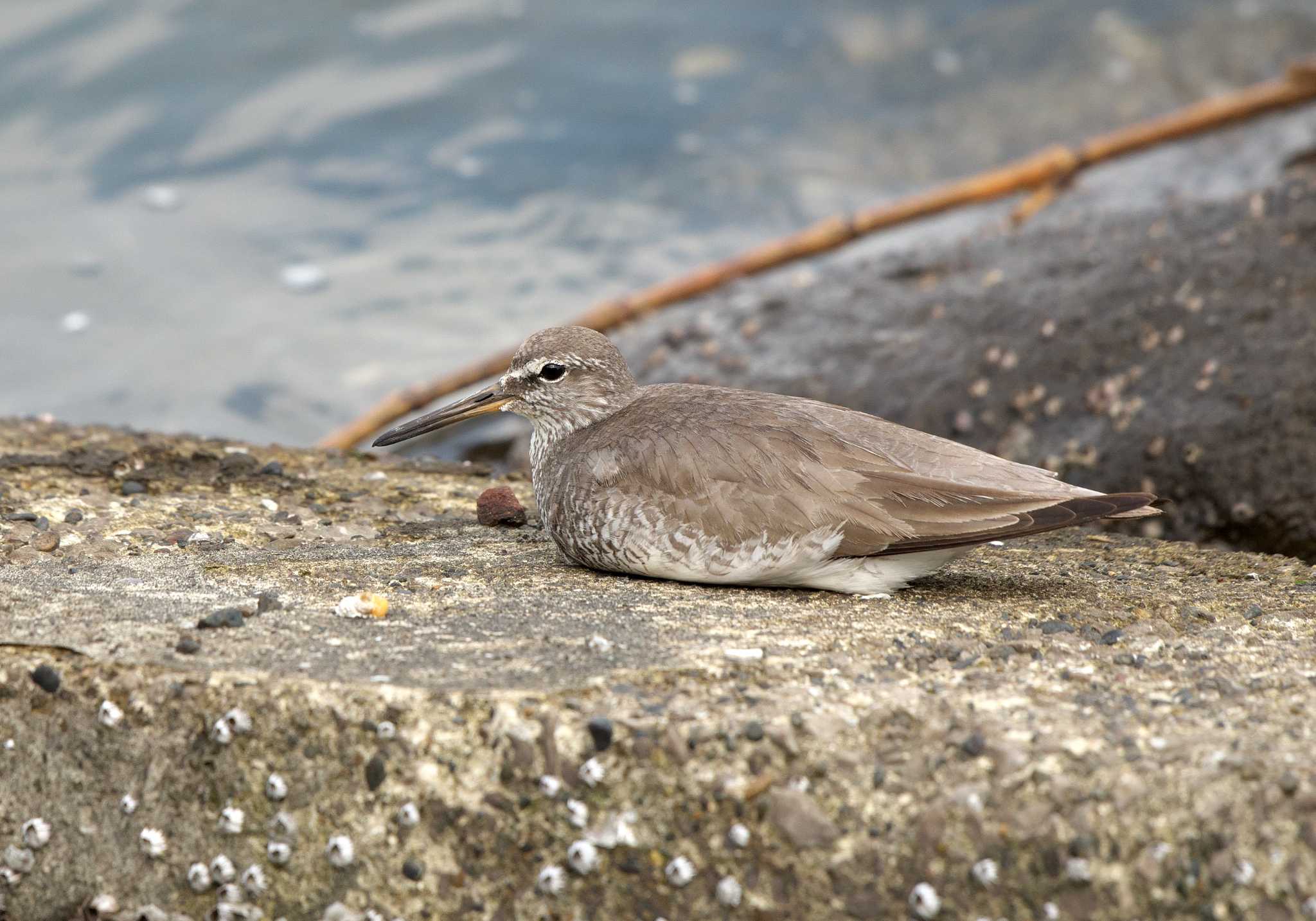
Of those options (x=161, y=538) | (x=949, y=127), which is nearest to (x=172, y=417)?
(x=161, y=538)

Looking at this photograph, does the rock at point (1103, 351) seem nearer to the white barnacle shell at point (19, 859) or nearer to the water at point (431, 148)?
the water at point (431, 148)

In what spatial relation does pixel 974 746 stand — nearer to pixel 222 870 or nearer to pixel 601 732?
pixel 601 732

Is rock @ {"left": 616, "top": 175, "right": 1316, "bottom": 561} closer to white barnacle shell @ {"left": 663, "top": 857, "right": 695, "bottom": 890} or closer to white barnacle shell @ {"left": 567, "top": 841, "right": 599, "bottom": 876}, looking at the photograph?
white barnacle shell @ {"left": 663, "top": 857, "right": 695, "bottom": 890}

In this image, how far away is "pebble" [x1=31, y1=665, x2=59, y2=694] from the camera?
3.69 metres

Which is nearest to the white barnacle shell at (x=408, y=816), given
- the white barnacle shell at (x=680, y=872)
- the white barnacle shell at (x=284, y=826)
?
the white barnacle shell at (x=284, y=826)

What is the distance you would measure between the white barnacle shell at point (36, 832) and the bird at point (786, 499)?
1.82m

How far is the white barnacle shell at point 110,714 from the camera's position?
3.65 meters

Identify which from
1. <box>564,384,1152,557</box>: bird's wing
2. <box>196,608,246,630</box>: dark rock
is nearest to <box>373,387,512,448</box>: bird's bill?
<box>564,384,1152,557</box>: bird's wing

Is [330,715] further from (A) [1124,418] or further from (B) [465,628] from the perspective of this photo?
(A) [1124,418]

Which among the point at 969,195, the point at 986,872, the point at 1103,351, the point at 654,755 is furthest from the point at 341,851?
the point at 969,195

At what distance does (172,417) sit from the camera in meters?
9.91

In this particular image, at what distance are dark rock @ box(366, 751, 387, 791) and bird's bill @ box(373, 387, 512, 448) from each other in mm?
1926

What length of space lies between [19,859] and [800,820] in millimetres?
2017

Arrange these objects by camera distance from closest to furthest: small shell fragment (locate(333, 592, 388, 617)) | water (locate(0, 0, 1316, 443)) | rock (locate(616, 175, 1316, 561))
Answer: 1. small shell fragment (locate(333, 592, 388, 617))
2. rock (locate(616, 175, 1316, 561))
3. water (locate(0, 0, 1316, 443))
